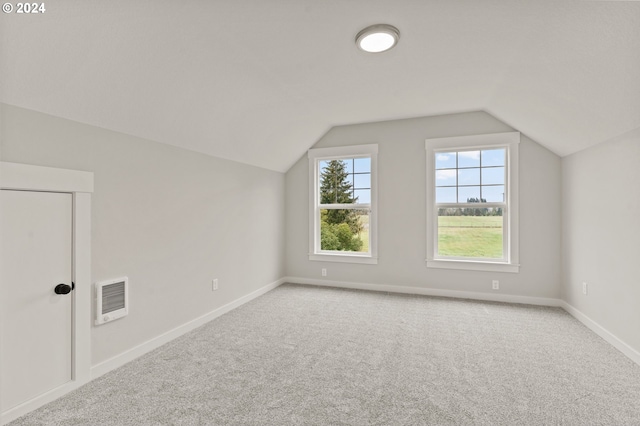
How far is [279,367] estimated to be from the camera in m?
2.34

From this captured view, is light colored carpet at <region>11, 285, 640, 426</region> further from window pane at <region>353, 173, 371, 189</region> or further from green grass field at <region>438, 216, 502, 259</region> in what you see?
window pane at <region>353, 173, 371, 189</region>

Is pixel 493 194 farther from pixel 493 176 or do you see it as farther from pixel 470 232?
pixel 470 232

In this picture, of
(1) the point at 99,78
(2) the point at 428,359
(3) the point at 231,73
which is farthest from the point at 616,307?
(1) the point at 99,78

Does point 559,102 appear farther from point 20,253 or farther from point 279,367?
point 20,253

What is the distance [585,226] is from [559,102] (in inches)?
58.8

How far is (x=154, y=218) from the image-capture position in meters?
2.70

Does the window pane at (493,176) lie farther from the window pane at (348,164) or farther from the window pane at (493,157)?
the window pane at (348,164)

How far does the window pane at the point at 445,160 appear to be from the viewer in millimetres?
4215

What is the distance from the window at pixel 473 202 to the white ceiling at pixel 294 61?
69 centimetres

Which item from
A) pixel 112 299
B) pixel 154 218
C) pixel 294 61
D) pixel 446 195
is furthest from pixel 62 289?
pixel 446 195

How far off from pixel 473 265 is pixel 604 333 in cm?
146

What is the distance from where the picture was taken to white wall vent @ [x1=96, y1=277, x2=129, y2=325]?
2.24 m

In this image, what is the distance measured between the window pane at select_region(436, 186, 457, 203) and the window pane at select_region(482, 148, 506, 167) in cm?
54

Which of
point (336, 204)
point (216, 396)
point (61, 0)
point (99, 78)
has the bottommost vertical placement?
point (216, 396)
